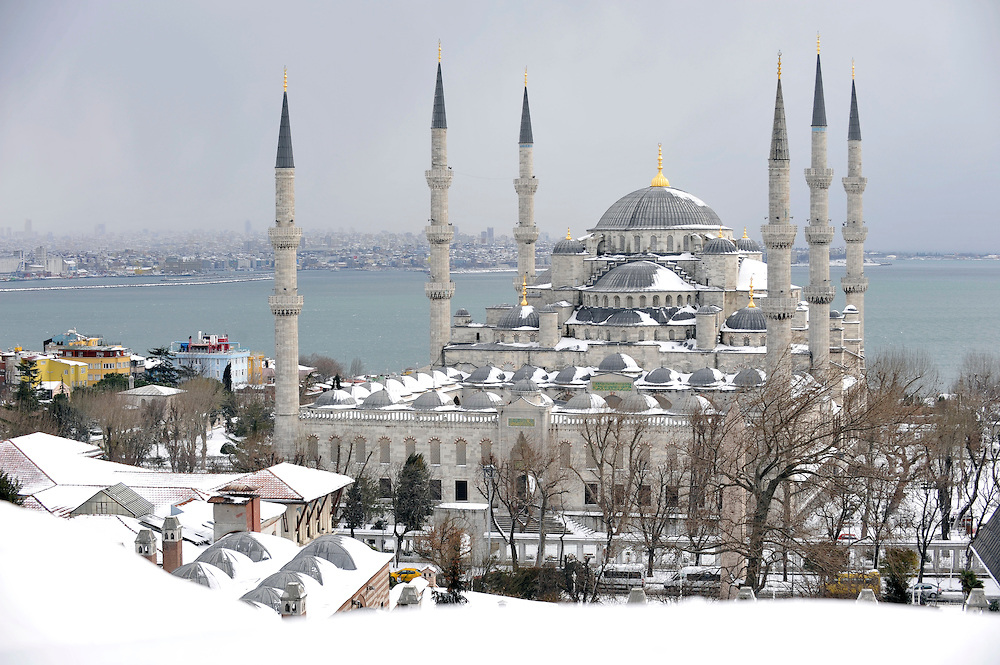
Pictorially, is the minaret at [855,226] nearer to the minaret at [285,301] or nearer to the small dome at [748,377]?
the small dome at [748,377]

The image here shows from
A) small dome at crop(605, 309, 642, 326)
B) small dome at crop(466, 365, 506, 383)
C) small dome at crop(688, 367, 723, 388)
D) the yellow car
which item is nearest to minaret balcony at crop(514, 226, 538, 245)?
small dome at crop(605, 309, 642, 326)

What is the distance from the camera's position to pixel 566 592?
16625 mm

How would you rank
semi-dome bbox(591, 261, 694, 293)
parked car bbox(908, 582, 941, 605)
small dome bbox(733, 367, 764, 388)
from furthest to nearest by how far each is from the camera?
semi-dome bbox(591, 261, 694, 293) → small dome bbox(733, 367, 764, 388) → parked car bbox(908, 582, 941, 605)

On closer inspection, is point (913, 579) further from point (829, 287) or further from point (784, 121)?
point (784, 121)

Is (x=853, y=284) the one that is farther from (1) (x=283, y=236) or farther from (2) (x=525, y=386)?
(1) (x=283, y=236)

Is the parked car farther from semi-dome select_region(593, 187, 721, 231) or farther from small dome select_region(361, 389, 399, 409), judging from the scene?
semi-dome select_region(593, 187, 721, 231)

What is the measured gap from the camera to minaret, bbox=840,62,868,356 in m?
32.7

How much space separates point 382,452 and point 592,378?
5072mm

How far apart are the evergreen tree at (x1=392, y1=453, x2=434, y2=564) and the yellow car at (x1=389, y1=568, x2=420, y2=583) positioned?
1862mm

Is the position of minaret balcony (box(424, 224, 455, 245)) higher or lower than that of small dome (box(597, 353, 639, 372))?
higher

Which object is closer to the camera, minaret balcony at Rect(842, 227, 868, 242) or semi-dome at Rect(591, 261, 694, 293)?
semi-dome at Rect(591, 261, 694, 293)

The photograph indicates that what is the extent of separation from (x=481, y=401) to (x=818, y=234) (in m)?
8.91

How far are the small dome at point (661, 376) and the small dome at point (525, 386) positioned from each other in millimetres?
2532

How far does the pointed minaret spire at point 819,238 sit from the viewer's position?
26.3 meters
